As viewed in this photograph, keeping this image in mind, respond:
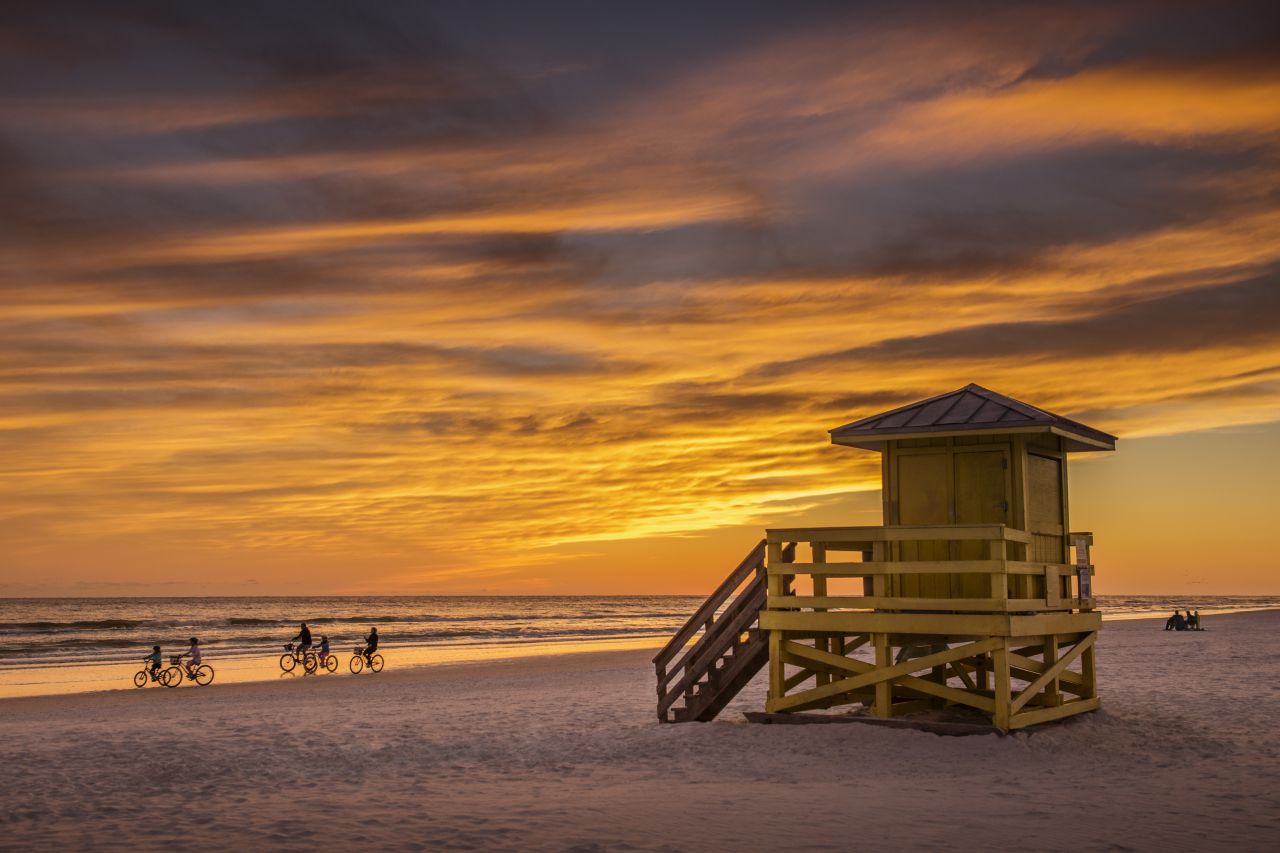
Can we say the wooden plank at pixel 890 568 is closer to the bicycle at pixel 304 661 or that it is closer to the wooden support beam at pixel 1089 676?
the wooden support beam at pixel 1089 676

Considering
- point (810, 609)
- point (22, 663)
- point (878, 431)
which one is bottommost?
point (22, 663)

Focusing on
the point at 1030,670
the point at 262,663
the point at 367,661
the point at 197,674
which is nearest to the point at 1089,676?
the point at 1030,670

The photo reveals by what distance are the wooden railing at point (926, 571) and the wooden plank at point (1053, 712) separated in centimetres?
131

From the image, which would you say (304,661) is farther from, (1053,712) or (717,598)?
(1053,712)

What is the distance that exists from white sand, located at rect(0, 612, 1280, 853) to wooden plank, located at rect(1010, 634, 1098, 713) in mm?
523

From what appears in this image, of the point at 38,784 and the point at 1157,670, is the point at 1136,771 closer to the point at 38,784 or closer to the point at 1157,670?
the point at 38,784

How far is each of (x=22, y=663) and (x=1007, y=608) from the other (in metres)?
40.3

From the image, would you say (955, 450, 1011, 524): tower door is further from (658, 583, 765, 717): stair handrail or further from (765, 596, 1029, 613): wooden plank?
(658, 583, 765, 717): stair handrail

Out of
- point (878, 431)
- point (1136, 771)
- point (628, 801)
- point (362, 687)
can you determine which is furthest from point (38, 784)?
point (362, 687)

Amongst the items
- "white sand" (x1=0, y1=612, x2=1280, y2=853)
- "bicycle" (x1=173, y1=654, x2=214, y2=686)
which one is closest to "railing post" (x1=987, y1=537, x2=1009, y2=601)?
"white sand" (x1=0, y1=612, x2=1280, y2=853)

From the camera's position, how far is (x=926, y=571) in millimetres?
14594

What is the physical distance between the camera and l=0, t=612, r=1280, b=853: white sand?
10070 millimetres

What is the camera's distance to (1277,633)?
4653 cm

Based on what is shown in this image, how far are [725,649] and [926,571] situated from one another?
123 inches
